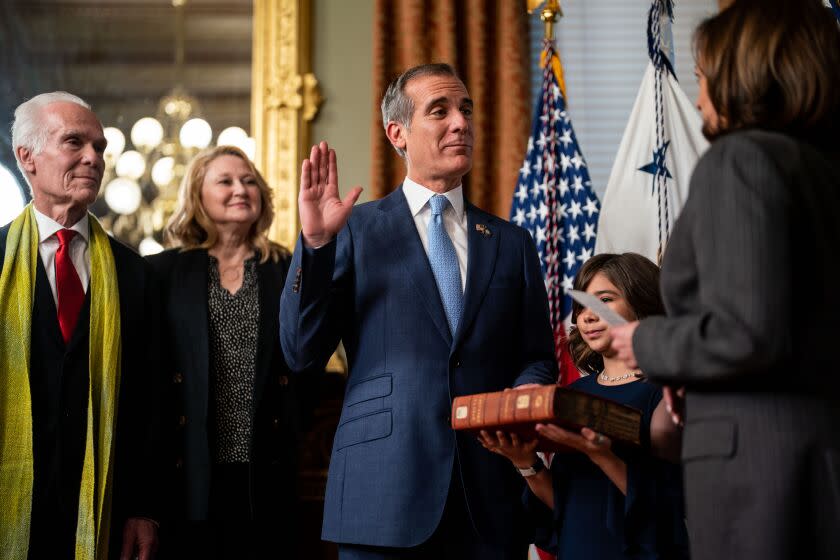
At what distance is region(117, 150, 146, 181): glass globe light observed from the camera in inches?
206

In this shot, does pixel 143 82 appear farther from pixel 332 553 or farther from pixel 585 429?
pixel 585 429

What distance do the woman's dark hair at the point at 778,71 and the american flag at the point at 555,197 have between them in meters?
2.59

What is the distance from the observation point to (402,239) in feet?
9.50

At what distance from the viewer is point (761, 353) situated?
1701mm

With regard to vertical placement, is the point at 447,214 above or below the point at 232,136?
below

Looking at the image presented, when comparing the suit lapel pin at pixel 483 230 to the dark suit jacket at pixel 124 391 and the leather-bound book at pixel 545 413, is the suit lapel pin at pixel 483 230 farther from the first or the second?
the dark suit jacket at pixel 124 391

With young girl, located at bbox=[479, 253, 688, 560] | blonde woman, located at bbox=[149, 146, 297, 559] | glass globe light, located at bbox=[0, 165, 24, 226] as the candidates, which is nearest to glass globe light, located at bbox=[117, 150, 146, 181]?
glass globe light, located at bbox=[0, 165, 24, 226]

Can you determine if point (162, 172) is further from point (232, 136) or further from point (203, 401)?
point (203, 401)

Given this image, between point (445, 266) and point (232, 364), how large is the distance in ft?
3.51

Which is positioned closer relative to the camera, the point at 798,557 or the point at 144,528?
the point at 798,557

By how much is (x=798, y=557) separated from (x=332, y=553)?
11.0 ft

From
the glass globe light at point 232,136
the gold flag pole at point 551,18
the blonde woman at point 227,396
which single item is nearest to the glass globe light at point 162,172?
the glass globe light at point 232,136

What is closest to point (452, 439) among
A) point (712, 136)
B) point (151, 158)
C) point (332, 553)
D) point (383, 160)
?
point (712, 136)

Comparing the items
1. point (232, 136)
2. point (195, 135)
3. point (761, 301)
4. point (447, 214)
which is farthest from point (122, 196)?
point (761, 301)
